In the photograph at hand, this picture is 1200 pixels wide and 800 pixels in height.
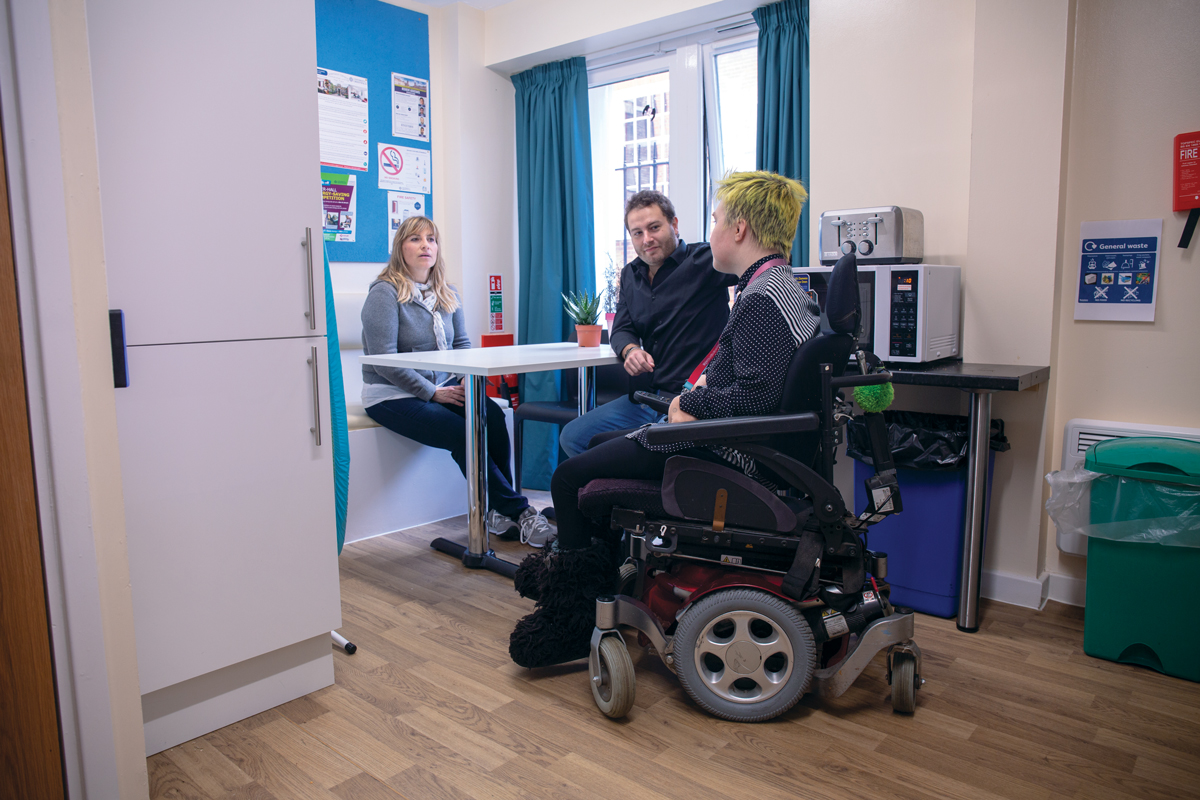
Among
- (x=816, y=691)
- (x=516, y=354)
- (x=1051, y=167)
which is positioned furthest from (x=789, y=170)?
(x=816, y=691)

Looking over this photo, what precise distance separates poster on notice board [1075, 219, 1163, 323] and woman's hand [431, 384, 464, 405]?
7.08 ft

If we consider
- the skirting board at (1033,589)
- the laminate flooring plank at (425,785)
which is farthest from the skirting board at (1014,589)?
A: the laminate flooring plank at (425,785)

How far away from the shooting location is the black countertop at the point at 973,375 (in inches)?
81.3

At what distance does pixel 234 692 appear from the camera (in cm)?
176

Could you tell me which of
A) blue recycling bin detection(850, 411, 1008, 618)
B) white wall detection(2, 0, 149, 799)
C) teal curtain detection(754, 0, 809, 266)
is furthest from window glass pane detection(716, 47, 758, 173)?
white wall detection(2, 0, 149, 799)

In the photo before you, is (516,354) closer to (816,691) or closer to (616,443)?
(616,443)

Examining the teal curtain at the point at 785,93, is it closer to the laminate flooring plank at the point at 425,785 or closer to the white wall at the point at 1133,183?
the white wall at the point at 1133,183

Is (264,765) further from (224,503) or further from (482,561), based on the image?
(482,561)

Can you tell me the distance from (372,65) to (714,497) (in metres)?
3.17

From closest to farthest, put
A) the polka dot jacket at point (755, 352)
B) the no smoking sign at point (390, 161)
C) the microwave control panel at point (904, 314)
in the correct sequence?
the polka dot jacket at point (755, 352), the microwave control panel at point (904, 314), the no smoking sign at point (390, 161)

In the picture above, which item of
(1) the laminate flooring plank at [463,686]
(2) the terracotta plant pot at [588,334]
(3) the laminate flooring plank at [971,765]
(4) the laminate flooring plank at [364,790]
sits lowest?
(3) the laminate flooring plank at [971,765]

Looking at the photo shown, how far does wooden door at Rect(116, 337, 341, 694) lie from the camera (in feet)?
5.13

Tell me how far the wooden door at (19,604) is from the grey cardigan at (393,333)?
182cm

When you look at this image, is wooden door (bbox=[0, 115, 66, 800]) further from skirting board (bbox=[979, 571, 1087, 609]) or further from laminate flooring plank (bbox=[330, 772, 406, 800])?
skirting board (bbox=[979, 571, 1087, 609])
